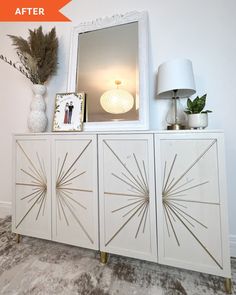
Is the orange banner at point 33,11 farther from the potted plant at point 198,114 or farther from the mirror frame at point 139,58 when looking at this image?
Answer: the potted plant at point 198,114

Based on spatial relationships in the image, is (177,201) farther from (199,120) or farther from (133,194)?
(199,120)

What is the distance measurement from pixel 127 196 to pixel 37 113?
1152 mm

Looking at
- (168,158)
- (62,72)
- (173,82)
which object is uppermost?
(62,72)

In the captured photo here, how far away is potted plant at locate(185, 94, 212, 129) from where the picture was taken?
1.12 m

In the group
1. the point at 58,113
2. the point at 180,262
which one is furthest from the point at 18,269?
the point at 58,113

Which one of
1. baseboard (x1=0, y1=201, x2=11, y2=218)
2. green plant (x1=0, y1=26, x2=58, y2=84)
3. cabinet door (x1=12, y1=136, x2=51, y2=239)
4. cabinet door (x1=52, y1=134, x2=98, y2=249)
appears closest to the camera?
cabinet door (x1=52, y1=134, x2=98, y2=249)

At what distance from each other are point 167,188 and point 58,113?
115cm

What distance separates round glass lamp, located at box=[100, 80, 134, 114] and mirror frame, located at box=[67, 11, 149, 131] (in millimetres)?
102

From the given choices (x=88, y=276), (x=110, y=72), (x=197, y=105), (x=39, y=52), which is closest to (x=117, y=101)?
(x=110, y=72)

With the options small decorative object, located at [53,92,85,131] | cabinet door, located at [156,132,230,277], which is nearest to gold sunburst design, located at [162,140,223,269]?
cabinet door, located at [156,132,230,277]

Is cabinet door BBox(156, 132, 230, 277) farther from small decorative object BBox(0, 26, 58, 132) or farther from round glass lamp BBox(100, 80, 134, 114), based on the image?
small decorative object BBox(0, 26, 58, 132)

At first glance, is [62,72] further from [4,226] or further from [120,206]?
[4,226]

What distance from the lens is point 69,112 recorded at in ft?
4.98

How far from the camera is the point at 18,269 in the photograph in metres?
1.20
